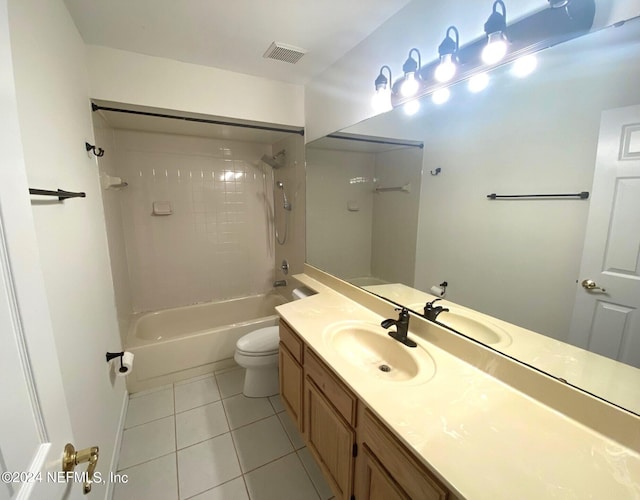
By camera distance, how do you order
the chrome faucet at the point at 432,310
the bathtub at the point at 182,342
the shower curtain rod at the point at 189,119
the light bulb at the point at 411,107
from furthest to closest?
the bathtub at the point at 182,342 → the shower curtain rod at the point at 189,119 → the light bulb at the point at 411,107 → the chrome faucet at the point at 432,310

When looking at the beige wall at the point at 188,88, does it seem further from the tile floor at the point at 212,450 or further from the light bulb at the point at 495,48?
the tile floor at the point at 212,450

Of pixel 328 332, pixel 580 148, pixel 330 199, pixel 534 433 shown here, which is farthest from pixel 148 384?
pixel 580 148

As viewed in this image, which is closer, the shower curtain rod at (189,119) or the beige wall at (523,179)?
the beige wall at (523,179)

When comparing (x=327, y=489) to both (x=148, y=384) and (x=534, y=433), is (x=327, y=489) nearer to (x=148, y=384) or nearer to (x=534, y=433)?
(x=534, y=433)

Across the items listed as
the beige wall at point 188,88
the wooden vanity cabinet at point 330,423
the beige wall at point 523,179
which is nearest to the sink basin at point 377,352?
the wooden vanity cabinet at point 330,423

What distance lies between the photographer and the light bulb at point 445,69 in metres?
1.15

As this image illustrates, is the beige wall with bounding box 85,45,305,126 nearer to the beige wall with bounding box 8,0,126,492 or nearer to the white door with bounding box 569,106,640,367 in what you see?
the beige wall with bounding box 8,0,126,492

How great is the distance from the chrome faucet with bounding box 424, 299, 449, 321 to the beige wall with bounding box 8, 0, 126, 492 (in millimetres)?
1464

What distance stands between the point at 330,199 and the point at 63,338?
1.78 metres

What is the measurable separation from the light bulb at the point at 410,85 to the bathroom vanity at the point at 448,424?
1137 mm

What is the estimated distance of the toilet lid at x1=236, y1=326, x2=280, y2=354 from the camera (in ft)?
6.91

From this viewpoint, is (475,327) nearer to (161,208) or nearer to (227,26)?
(227,26)

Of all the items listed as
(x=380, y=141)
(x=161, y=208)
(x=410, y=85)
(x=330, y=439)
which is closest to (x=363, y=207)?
(x=380, y=141)

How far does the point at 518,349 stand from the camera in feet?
3.37
